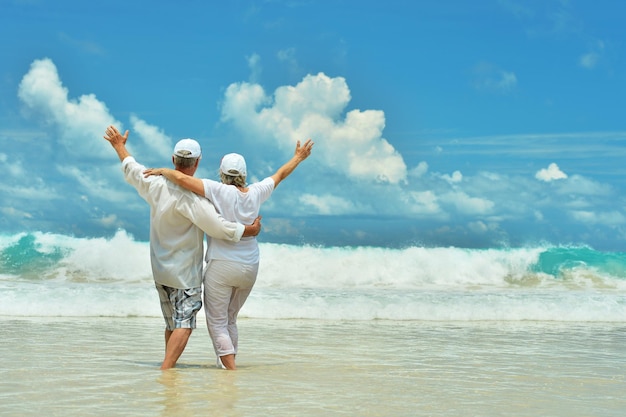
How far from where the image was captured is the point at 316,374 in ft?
21.2

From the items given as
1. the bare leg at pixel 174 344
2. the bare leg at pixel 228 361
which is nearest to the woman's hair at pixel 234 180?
the bare leg at pixel 174 344

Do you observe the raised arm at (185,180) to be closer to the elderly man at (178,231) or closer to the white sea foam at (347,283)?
the elderly man at (178,231)

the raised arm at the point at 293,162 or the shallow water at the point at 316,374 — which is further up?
the raised arm at the point at 293,162

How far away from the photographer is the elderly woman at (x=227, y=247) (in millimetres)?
6102

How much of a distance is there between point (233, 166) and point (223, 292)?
99cm

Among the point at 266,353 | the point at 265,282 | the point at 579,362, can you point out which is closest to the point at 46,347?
the point at 266,353

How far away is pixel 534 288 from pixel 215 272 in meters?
13.1

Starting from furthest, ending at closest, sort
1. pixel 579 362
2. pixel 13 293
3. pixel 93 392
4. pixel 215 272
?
pixel 13 293, pixel 579 362, pixel 215 272, pixel 93 392

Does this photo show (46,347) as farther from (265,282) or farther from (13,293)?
(265,282)

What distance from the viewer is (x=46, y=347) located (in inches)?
317

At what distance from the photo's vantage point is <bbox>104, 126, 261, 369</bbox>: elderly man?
602cm

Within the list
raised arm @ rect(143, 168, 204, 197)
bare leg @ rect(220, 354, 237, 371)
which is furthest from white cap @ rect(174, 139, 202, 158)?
bare leg @ rect(220, 354, 237, 371)

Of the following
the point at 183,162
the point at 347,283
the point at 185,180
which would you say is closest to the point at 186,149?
the point at 183,162

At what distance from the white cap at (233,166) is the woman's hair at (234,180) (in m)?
0.02
